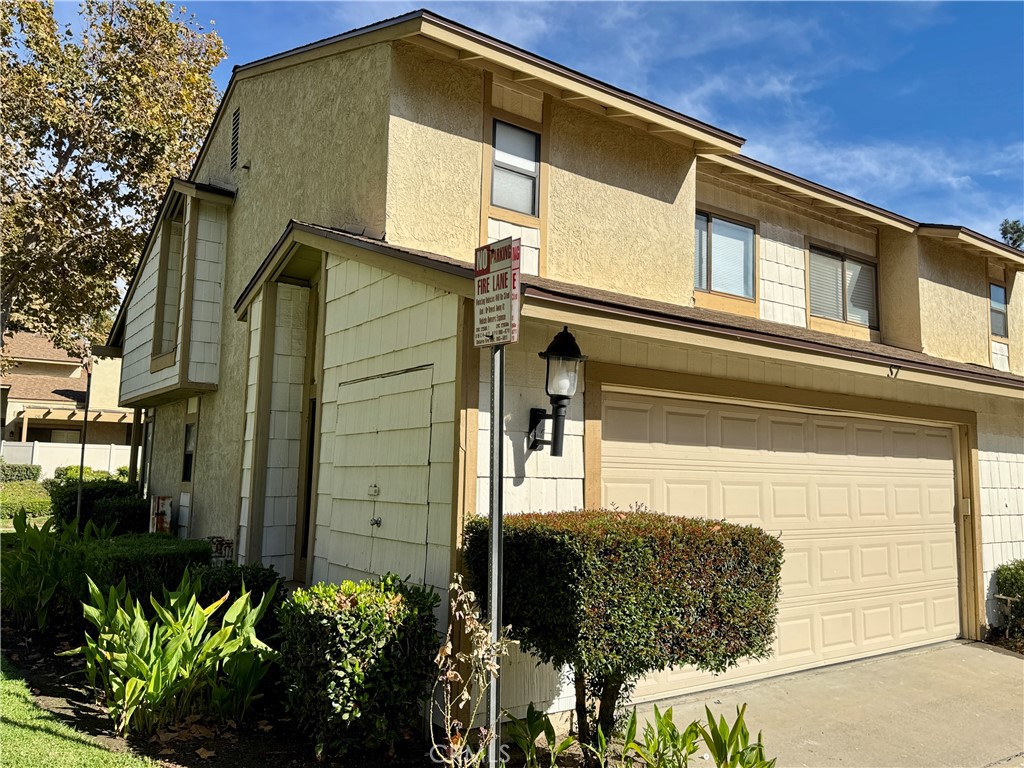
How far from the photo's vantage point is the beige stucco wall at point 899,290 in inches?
463

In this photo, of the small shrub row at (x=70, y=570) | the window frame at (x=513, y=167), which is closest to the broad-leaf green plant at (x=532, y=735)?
the small shrub row at (x=70, y=570)

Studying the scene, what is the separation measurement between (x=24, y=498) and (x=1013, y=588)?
26700 millimetres

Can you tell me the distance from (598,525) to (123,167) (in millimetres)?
19923

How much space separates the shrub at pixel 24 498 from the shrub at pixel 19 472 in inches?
29.2

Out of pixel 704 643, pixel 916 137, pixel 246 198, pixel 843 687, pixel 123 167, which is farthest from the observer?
pixel 123 167

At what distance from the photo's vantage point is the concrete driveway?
5621 mm

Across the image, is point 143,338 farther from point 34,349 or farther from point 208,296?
point 34,349

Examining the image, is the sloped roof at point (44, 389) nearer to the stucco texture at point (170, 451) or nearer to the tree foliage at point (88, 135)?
the tree foliage at point (88, 135)

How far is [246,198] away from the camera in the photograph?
11086mm

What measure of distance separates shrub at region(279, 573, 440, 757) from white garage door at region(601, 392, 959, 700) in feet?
7.13

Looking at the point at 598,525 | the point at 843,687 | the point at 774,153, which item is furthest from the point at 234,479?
the point at 774,153

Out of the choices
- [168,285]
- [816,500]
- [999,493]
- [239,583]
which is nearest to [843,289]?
[999,493]

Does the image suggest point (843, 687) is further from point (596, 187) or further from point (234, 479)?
point (234, 479)

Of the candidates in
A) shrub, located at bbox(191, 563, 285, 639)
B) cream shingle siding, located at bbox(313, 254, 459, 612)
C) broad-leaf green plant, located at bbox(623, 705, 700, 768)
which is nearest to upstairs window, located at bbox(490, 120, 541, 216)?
cream shingle siding, located at bbox(313, 254, 459, 612)
